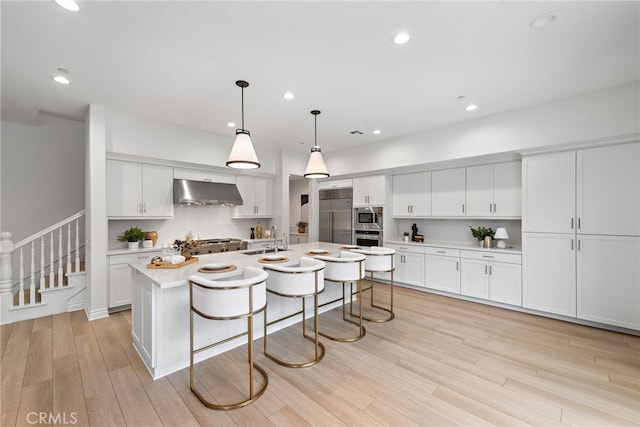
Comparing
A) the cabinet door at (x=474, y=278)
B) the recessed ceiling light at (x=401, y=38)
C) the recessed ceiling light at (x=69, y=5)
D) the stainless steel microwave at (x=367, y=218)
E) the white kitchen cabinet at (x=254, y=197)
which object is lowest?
the cabinet door at (x=474, y=278)

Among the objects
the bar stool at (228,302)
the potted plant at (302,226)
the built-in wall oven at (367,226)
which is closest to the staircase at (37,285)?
the bar stool at (228,302)

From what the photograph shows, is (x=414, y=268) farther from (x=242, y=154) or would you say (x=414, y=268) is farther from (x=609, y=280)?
(x=242, y=154)

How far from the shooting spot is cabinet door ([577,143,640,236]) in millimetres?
3184

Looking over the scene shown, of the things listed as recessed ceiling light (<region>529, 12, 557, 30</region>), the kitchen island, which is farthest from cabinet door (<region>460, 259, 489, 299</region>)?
the kitchen island

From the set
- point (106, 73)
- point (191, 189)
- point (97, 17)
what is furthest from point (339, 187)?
point (97, 17)

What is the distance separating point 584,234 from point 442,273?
76.3 inches

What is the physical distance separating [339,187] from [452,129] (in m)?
→ 2.58

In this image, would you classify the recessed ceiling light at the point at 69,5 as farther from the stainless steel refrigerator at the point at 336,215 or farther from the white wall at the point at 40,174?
the stainless steel refrigerator at the point at 336,215

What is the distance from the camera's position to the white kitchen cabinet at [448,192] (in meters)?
4.84

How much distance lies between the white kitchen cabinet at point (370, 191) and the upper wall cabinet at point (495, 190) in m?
1.50

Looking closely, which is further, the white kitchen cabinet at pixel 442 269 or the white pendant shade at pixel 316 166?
the white kitchen cabinet at pixel 442 269

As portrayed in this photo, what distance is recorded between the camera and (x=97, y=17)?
2035 mm

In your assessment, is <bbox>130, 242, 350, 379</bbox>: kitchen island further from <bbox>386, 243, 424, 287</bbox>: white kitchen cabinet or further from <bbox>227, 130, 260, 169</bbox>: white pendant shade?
<bbox>386, 243, 424, 287</bbox>: white kitchen cabinet

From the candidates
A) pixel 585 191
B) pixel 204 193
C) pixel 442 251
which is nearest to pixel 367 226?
pixel 442 251
